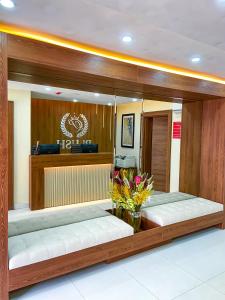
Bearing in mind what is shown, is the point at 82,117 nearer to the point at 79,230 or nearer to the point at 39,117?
the point at 39,117

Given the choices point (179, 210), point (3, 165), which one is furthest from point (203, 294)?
point (3, 165)


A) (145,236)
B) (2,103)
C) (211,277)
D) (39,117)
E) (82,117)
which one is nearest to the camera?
(2,103)

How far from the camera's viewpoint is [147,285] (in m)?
2.41

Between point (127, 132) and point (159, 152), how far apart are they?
0.82m

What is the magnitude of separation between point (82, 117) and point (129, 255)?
2.54 meters

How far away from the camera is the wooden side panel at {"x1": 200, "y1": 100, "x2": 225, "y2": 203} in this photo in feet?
12.9

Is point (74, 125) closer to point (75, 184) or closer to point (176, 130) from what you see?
point (75, 184)

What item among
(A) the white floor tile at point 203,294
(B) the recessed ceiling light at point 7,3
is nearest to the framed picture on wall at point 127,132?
(A) the white floor tile at point 203,294

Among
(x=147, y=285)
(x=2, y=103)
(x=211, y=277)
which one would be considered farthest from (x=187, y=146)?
(x=2, y=103)

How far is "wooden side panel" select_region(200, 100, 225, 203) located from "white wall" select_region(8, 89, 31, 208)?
310 centimetres

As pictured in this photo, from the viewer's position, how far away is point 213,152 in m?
4.07

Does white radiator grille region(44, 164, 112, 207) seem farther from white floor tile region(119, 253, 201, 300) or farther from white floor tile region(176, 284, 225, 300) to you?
white floor tile region(176, 284, 225, 300)

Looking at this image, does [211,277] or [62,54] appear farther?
[211,277]

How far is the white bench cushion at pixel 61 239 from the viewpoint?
2178 millimetres
